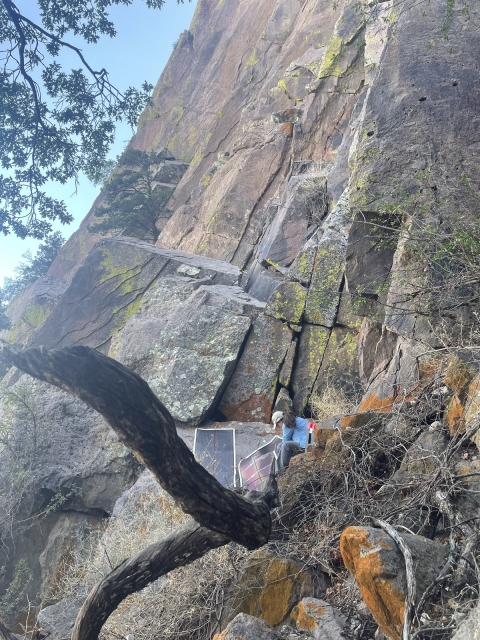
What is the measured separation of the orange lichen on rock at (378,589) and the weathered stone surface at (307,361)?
5606 mm

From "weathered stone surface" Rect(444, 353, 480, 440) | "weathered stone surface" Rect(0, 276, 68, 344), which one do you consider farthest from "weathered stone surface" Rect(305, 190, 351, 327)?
"weathered stone surface" Rect(0, 276, 68, 344)

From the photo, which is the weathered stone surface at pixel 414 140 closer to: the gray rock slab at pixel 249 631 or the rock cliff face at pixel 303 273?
the rock cliff face at pixel 303 273

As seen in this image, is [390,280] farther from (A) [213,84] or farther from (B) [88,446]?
(A) [213,84]

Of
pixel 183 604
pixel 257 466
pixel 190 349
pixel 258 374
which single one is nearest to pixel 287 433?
pixel 257 466

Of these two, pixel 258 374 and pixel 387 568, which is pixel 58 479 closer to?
pixel 258 374

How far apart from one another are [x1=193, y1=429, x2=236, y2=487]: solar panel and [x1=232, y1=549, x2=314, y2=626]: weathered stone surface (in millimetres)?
2832

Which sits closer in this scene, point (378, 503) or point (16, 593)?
point (378, 503)

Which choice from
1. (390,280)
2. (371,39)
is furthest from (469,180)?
(371,39)

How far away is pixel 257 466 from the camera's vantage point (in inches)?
275

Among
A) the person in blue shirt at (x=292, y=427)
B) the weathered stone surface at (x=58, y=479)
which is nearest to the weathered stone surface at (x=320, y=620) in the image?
the person in blue shirt at (x=292, y=427)

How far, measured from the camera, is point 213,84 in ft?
94.3

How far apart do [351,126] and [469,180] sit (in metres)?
6.99

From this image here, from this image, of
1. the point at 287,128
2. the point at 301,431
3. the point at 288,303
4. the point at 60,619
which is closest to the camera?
the point at 60,619

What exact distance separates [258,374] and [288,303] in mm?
1338
